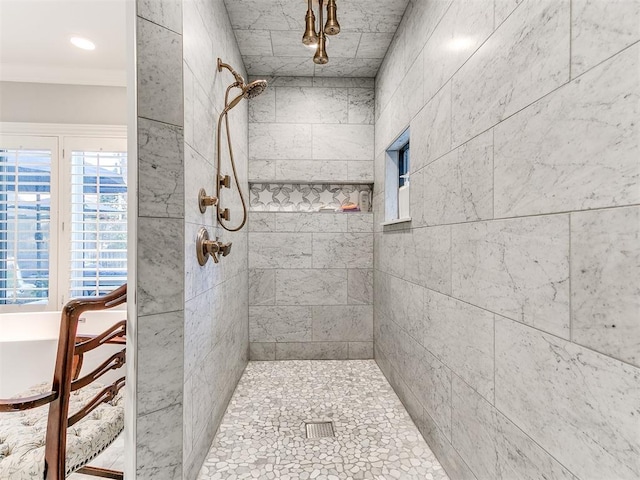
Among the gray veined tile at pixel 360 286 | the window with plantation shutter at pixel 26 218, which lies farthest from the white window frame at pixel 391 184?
the window with plantation shutter at pixel 26 218

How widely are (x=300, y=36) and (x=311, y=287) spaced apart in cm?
211

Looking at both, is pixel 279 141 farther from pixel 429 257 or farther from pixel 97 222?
pixel 429 257

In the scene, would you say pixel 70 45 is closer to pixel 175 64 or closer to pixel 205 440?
pixel 175 64

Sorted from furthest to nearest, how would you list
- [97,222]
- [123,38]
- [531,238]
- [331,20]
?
[97,222] → [123,38] → [331,20] → [531,238]

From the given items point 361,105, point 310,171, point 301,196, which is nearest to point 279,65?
point 361,105

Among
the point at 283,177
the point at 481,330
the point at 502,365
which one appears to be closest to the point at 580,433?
the point at 502,365

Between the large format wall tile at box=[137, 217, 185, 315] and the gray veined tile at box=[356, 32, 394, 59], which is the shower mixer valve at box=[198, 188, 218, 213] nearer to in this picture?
the large format wall tile at box=[137, 217, 185, 315]

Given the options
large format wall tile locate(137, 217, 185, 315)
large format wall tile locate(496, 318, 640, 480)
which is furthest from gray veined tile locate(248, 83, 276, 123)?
large format wall tile locate(496, 318, 640, 480)

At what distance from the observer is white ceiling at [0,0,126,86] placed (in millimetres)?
2090

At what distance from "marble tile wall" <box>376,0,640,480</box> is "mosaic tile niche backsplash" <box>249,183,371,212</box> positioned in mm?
1439

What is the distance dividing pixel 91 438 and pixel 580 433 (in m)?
1.74

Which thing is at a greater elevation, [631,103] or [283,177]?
A: [283,177]

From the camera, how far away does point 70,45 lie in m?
2.47

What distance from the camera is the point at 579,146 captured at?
2.50ft
